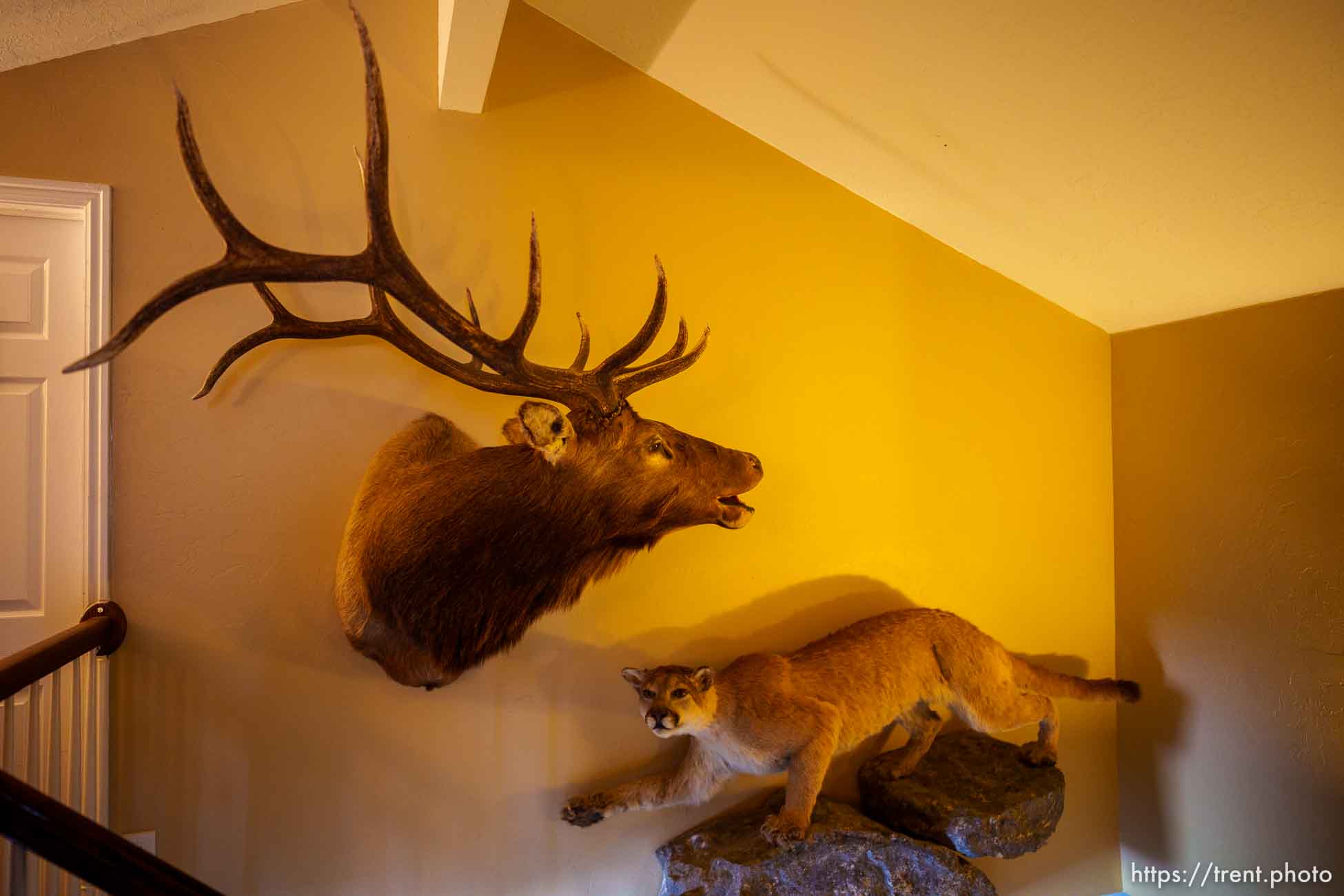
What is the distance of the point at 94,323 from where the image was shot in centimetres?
157

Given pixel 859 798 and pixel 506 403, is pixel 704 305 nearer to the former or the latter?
pixel 506 403

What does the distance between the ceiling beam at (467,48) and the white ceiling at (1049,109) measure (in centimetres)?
2

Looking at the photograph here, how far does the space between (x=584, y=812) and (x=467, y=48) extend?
6.33ft

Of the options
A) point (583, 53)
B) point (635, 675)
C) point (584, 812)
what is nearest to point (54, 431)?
point (635, 675)

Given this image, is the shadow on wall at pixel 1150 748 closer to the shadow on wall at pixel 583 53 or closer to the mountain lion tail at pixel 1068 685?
the mountain lion tail at pixel 1068 685

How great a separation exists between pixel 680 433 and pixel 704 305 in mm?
571

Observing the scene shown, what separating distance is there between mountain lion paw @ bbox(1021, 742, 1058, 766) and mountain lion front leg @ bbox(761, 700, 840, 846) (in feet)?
2.63

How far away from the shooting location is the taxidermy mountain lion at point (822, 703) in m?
1.70

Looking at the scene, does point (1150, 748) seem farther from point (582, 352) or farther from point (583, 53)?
point (583, 53)

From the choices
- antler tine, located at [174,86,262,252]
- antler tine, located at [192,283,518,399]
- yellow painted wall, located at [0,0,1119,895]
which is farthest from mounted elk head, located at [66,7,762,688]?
antler tine, located at [174,86,262,252]

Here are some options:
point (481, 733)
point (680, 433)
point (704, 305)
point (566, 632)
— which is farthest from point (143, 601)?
point (704, 305)

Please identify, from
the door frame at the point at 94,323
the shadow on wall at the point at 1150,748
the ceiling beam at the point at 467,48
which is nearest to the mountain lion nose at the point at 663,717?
the door frame at the point at 94,323

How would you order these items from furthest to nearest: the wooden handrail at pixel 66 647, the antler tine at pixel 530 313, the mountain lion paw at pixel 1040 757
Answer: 1. the mountain lion paw at pixel 1040 757
2. the antler tine at pixel 530 313
3. the wooden handrail at pixel 66 647

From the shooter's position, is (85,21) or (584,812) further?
(584,812)
